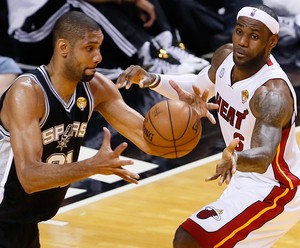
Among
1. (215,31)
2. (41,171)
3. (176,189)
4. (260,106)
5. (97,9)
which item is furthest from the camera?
(215,31)

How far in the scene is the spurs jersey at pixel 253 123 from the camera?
20.8ft

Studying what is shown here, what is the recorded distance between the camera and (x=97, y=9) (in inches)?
492

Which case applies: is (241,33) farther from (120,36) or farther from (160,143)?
(120,36)

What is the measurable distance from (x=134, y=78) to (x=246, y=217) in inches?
50.9

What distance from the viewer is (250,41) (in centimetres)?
629

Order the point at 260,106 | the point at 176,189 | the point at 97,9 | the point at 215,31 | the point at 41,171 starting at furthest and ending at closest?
the point at 215,31, the point at 97,9, the point at 176,189, the point at 260,106, the point at 41,171

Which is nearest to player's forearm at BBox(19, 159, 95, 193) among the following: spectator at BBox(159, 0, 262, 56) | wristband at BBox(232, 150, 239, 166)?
wristband at BBox(232, 150, 239, 166)

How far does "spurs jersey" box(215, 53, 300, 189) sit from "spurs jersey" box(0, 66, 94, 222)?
1033 mm

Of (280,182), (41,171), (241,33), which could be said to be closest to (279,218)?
(280,182)

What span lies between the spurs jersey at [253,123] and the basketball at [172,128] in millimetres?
301

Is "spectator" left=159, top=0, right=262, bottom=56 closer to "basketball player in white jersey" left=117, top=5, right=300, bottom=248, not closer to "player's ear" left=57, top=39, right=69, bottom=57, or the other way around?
"basketball player in white jersey" left=117, top=5, right=300, bottom=248

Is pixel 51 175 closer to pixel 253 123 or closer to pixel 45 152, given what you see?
pixel 45 152

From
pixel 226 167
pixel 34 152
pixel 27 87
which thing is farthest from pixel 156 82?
pixel 226 167

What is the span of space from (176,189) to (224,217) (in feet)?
9.36
